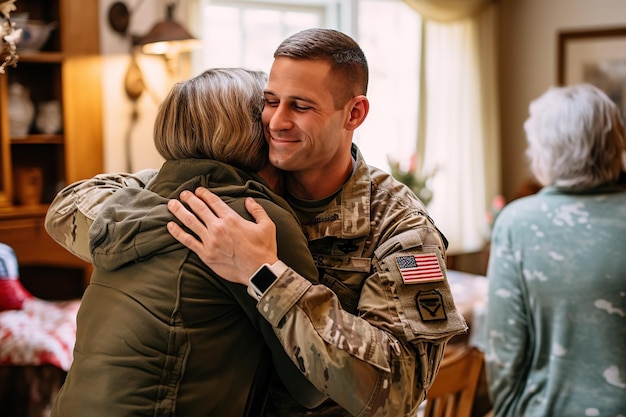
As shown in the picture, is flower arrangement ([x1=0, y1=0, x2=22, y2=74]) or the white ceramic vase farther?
the white ceramic vase

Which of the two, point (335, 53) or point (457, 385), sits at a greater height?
point (335, 53)

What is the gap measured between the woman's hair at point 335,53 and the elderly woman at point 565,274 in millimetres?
1059

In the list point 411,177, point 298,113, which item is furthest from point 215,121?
point 411,177

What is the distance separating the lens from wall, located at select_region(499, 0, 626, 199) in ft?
18.2

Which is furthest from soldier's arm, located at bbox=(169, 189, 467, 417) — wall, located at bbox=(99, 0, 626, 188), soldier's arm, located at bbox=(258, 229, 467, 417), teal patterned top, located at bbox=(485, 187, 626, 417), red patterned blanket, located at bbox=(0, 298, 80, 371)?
wall, located at bbox=(99, 0, 626, 188)

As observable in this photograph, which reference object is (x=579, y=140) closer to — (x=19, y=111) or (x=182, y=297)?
(x=182, y=297)

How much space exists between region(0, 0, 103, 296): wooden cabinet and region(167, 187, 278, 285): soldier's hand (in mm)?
2570

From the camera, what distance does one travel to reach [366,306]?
53.2 inches

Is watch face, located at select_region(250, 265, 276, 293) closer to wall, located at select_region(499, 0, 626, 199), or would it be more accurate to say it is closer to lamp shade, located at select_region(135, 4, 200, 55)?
lamp shade, located at select_region(135, 4, 200, 55)

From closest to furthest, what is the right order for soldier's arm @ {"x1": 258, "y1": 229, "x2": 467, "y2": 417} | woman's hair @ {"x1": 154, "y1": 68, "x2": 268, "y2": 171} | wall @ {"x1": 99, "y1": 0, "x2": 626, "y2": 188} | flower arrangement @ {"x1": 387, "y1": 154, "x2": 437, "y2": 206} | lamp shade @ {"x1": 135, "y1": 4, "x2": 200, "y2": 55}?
soldier's arm @ {"x1": 258, "y1": 229, "x2": 467, "y2": 417} → woman's hair @ {"x1": 154, "y1": 68, "x2": 268, "y2": 171} → lamp shade @ {"x1": 135, "y1": 4, "x2": 200, "y2": 55} → wall @ {"x1": 99, "y1": 0, "x2": 626, "y2": 188} → flower arrangement @ {"x1": 387, "y1": 154, "x2": 437, "y2": 206}

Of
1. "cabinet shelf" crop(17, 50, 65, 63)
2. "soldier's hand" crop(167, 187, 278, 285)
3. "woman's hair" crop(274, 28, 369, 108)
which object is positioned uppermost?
"cabinet shelf" crop(17, 50, 65, 63)

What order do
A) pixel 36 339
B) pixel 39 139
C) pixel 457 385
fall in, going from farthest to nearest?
pixel 39 139 < pixel 36 339 < pixel 457 385

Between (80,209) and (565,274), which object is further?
(565,274)

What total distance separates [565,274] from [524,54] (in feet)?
12.8
